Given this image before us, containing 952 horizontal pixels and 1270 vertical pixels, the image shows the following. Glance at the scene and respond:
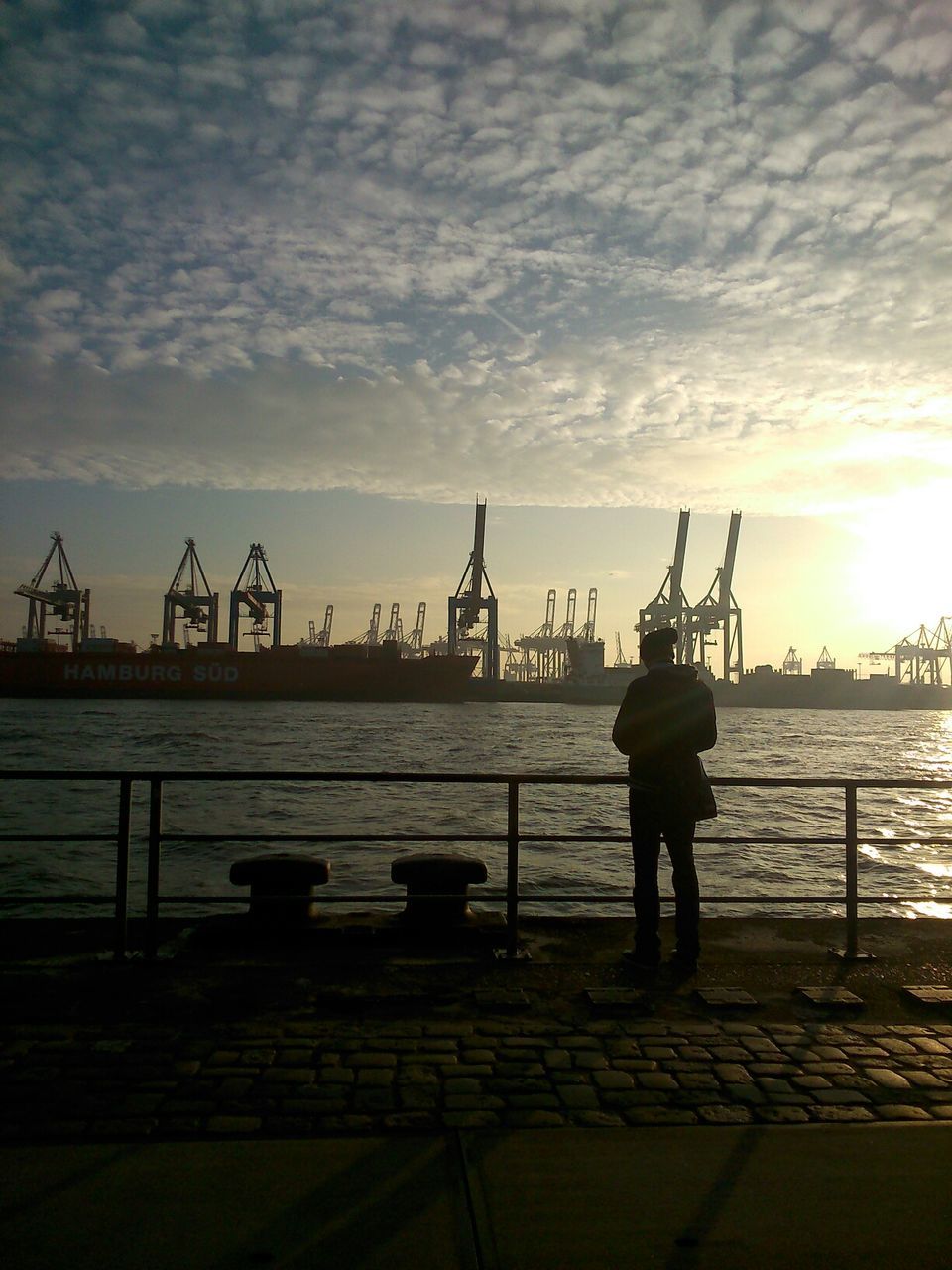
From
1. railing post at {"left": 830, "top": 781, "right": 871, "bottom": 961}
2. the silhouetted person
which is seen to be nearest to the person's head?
the silhouetted person

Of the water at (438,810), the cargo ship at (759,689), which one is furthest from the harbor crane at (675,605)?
the water at (438,810)

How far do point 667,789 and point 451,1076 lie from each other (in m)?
1.63

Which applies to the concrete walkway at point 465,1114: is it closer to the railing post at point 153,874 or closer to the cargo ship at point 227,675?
the railing post at point 153,874

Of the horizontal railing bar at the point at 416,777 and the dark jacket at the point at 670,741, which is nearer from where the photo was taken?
the dark jacket at the point at 670,741

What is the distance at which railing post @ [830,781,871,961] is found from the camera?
13.9 feet

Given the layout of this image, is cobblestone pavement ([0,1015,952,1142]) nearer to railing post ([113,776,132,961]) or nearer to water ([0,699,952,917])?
railing post ([113,776,132,961])

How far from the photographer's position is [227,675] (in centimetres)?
6156

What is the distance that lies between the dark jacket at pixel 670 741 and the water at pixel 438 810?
837 mm

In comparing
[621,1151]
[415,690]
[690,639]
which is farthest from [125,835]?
[690,639]

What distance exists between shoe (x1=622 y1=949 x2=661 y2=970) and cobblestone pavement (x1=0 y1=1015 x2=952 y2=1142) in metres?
0.64

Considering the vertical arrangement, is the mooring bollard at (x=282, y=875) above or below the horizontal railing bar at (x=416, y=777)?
below

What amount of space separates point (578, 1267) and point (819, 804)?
58.2 ft

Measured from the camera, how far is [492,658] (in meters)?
77.0

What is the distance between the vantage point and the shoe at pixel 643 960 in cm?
398
